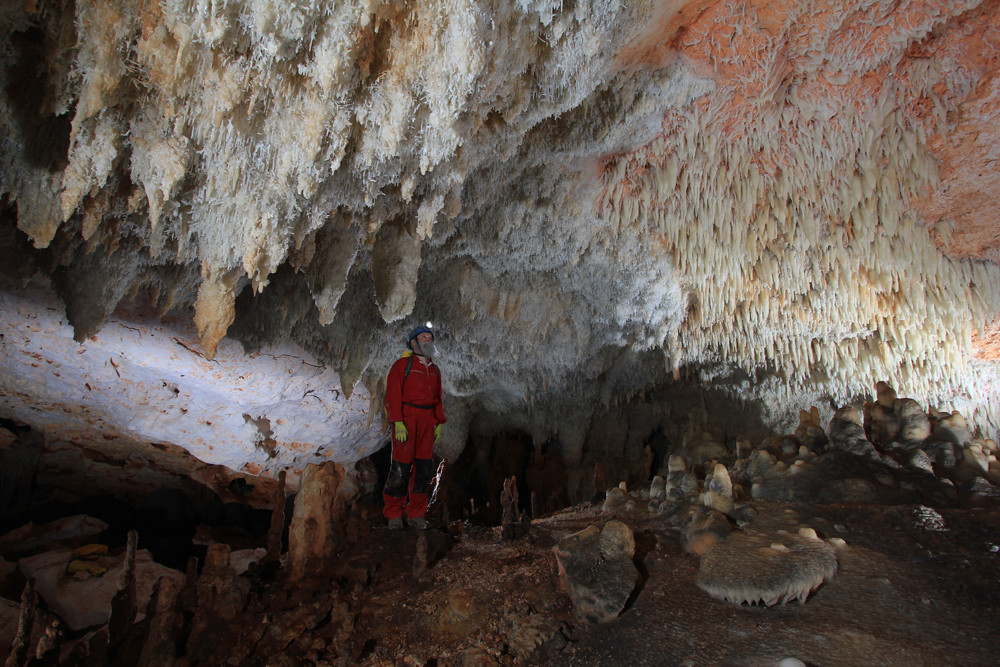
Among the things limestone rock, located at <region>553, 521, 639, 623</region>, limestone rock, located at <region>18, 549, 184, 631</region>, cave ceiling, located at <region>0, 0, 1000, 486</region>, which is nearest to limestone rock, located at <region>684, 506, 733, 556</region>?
limestone rock, located at <region>553, 521, 639, 623</region>

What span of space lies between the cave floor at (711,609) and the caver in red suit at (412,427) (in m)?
1.04

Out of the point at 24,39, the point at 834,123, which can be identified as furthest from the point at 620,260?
the point at 24,39

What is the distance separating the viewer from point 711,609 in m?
2.92

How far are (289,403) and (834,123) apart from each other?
6635 millimetres

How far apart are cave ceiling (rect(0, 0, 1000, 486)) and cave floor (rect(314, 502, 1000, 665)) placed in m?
2.23

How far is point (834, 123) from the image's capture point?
364 centimetres

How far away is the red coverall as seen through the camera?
5168mm

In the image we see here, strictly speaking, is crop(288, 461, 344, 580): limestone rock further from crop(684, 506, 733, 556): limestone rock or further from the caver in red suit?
crop(684, 506, 733, 556): limestone rock

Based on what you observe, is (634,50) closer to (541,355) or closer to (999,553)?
(999,553)

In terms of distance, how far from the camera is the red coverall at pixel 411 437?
5168 millimetres

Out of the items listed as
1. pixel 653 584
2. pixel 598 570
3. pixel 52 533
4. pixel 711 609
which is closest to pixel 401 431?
pixel 598 570

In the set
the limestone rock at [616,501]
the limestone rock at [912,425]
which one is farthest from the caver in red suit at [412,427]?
the limestone rock at [912,425]

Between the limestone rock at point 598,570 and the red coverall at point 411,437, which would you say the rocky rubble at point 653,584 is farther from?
the red coverall at point 411,437

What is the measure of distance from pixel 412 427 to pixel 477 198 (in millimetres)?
2346
